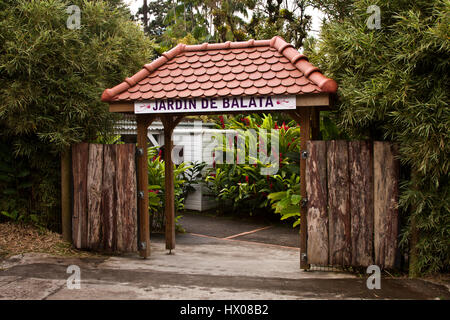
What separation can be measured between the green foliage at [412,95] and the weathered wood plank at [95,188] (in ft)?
10.9

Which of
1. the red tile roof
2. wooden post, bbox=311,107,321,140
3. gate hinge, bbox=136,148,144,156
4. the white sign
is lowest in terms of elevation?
gate hinge, bbox=136,148,144,156

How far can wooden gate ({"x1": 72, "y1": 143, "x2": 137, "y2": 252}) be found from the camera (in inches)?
243

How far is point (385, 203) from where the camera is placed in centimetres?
521

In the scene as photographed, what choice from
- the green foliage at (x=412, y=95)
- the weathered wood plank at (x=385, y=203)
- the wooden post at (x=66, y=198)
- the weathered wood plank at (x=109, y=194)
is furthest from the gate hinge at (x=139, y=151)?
the weathered wood plank at (x=385, y=203)

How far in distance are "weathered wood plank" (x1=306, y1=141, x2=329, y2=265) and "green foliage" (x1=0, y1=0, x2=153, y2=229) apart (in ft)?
10.3

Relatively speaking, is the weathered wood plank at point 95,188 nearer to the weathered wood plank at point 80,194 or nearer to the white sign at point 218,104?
the weathered wood plank at point 80,194

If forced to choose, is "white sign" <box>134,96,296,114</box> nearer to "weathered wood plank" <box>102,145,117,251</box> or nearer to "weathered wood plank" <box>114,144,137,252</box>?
"weathered wood plank" <box>114,144,137,252</box>

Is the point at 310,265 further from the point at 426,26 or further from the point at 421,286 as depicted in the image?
the point at 426,26

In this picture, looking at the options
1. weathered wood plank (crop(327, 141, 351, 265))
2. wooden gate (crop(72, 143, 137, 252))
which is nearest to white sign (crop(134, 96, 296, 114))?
wooden gate (crop(72, 143, 137, 252))

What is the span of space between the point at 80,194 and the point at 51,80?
161 cm

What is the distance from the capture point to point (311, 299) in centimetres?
442

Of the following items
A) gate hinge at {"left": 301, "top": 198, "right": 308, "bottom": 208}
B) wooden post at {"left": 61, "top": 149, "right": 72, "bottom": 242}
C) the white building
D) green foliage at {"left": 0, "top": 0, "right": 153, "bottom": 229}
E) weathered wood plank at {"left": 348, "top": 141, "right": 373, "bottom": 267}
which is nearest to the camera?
weathered wood plank at {"left": 348, "top": 141, "right": 373, "bottom": 267}

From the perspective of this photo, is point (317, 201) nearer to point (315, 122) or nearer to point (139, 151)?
point (315, 122)

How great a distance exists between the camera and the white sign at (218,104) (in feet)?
17.7
